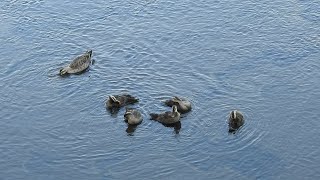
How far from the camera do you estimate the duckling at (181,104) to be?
2108 cm

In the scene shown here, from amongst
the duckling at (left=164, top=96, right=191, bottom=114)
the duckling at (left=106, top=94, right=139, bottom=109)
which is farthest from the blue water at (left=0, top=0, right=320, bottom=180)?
the duckling at (left=106, top=94, right=139, bottom=109)

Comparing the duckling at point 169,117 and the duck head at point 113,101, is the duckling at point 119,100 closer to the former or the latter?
the duck head at point 113,101

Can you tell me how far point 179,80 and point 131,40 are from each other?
11.7ft

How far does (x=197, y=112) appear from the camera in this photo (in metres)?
21.2

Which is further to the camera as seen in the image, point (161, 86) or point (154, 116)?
point (161, 86)

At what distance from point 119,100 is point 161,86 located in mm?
1891

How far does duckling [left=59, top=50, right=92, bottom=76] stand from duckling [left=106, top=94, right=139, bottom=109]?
269 cm

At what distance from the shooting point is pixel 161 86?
22781 mm

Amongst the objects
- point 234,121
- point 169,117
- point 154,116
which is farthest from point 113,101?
point 234,121

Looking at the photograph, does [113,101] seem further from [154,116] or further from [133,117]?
[154,116]

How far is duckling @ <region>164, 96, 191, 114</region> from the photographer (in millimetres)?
21078

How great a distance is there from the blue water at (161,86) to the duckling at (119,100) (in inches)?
12.6

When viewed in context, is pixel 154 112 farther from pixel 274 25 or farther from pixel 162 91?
pixel 274 25

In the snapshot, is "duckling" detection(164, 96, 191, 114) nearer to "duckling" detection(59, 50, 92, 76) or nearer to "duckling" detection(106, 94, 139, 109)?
"duckling" detection(106, 94, 139, 109)
